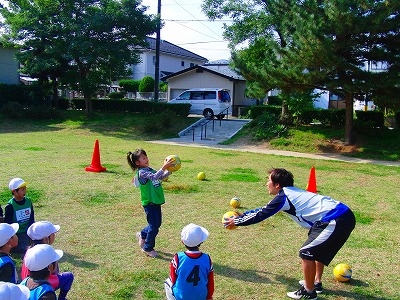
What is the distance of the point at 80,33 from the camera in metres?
23.5

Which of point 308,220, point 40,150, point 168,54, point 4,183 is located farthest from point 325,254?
point 168,54

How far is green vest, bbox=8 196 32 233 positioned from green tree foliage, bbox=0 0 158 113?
19.6m

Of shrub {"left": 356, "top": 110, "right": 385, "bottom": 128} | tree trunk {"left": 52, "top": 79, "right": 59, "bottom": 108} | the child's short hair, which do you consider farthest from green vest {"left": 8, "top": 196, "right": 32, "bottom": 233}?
tree trunk {"left": 52, "top": 79, "right": 59, "bottom": 108}

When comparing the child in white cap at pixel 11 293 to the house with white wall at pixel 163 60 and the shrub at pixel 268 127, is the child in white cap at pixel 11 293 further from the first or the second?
the house with white wall at pixel 163 60

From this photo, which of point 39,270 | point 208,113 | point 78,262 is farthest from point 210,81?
point 39,270

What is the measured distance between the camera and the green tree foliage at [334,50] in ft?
51.0

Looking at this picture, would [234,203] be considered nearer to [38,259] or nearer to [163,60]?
[38,259]

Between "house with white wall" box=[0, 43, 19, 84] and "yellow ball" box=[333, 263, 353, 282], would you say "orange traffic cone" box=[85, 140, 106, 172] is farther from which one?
"house with white wall" box=[0, 43, 19, 84]

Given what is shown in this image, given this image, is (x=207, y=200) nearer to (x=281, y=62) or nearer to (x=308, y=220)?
(x=308, y=220)

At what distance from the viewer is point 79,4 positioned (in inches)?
970

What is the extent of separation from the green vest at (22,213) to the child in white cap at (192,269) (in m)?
2.62

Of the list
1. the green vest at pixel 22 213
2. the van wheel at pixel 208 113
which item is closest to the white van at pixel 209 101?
the van wheel at pixel 208 113

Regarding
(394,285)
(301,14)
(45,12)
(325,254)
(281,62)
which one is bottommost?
(394,285)

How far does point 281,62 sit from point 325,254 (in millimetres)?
14701
